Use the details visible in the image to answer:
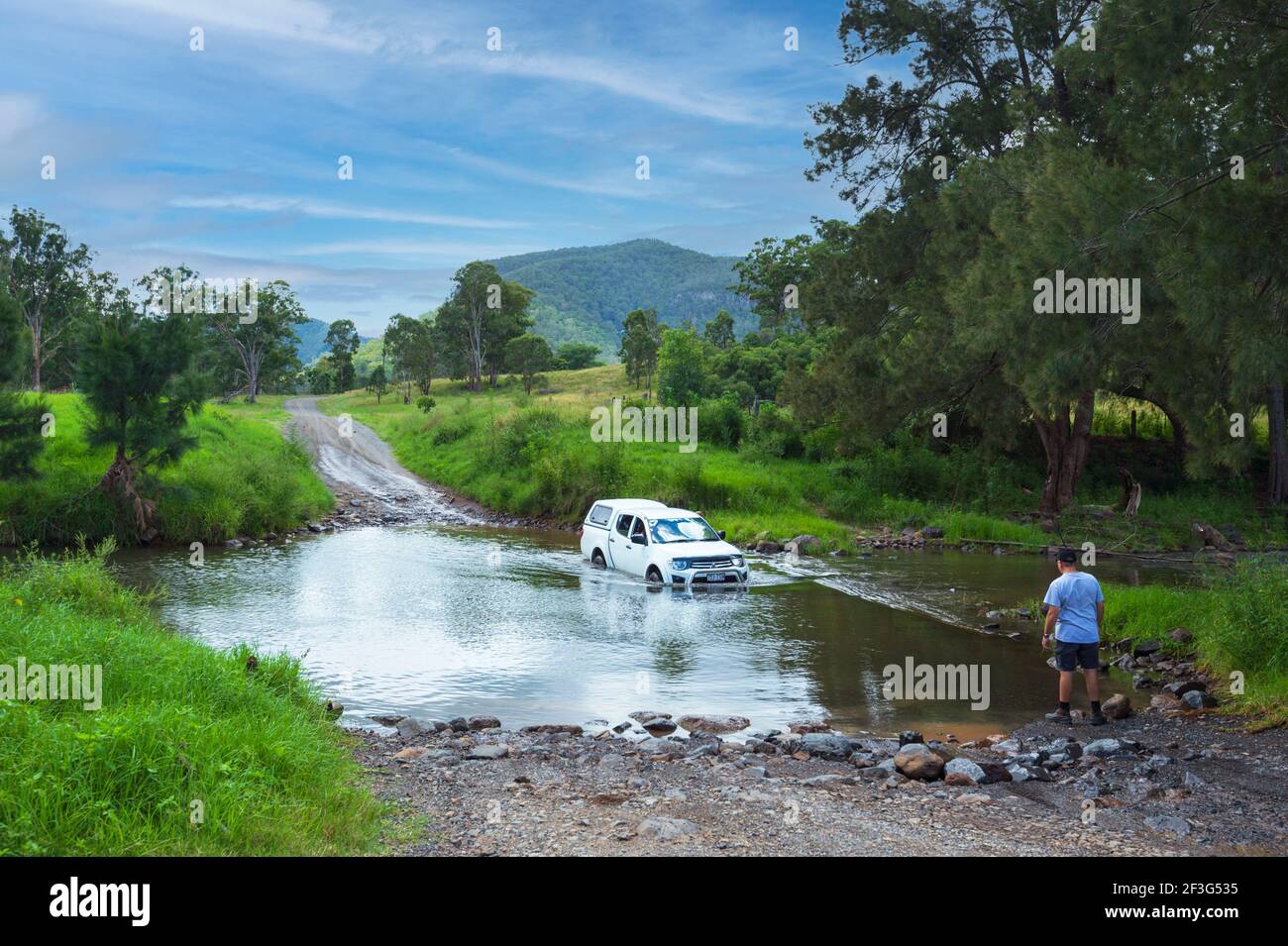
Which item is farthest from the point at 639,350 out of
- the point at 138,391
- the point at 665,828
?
the point at 665,828

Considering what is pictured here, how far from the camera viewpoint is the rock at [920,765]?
980cm

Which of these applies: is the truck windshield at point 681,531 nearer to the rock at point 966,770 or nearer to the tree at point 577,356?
the rock at point 966,770

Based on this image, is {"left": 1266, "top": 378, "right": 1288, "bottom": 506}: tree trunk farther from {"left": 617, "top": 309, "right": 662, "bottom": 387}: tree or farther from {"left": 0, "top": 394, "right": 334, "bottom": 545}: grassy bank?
{"left": 617, "top": 309, "right": 662, "bottom": 387}: tree

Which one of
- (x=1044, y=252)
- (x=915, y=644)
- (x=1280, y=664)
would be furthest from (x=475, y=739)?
(x=1044, y=252)

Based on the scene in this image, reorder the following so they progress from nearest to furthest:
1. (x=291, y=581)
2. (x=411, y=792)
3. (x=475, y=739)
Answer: (x=411, y=792)
(x=475, y=739)
(x=291, y=581)

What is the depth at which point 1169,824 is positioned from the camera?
8180 millimetres

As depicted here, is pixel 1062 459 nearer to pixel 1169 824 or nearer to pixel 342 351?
pixel 1169 824

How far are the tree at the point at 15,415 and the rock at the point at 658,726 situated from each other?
2316 centimetres

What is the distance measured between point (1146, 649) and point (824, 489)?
817 inches

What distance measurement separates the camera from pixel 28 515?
93.4 ft

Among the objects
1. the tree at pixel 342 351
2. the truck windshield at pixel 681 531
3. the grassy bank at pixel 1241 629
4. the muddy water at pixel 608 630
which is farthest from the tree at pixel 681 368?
the tree at pixel 342 351

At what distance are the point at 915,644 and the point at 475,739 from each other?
9114 mm

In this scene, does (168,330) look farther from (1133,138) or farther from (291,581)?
(1133,138)

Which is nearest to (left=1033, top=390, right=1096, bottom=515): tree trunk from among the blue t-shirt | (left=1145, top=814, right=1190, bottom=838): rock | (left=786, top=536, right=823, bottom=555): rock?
(left=786, top=536, right=823, bottom=555): rock
